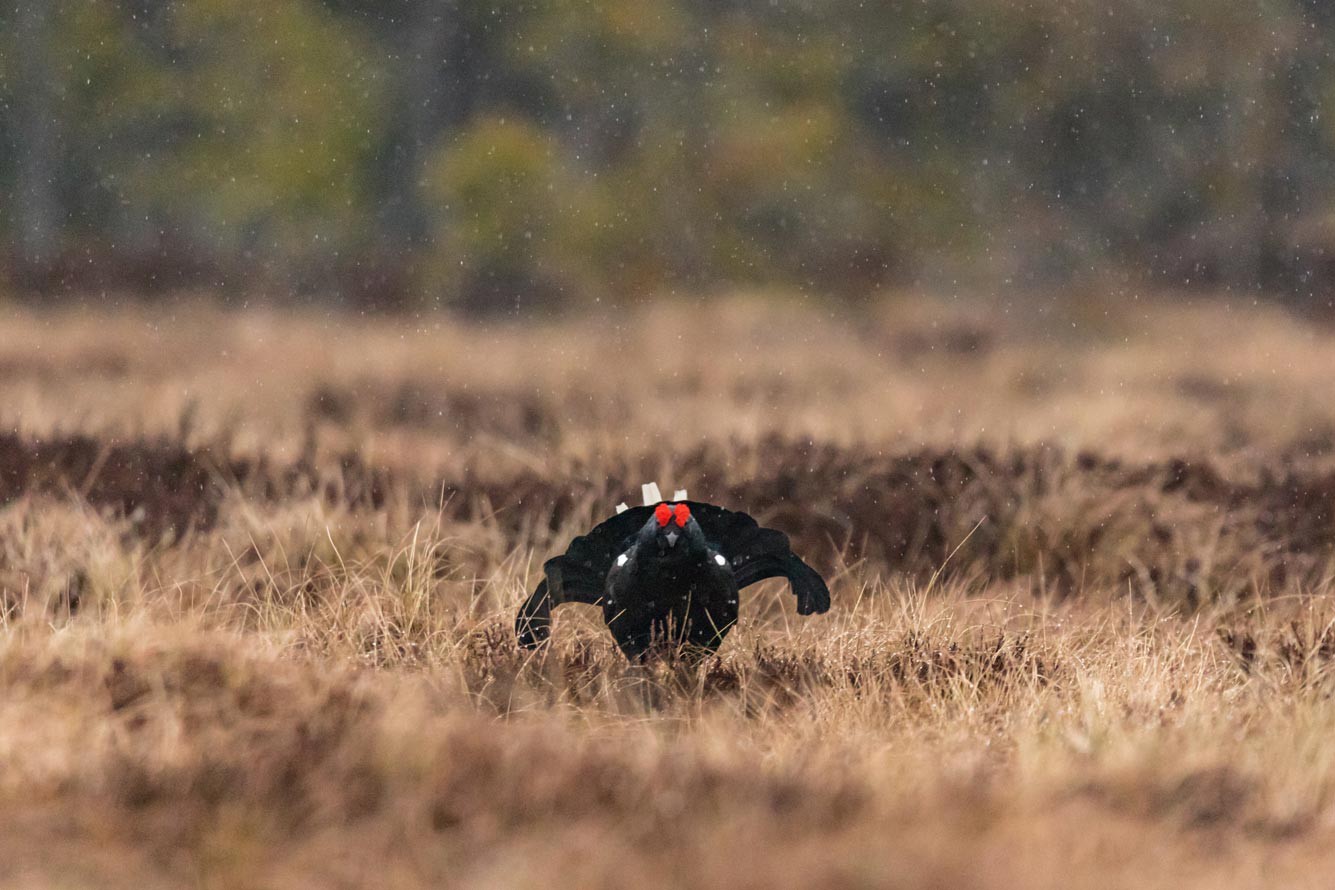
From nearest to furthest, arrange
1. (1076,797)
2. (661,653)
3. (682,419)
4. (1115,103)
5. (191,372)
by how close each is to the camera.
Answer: (1076,797) → (661,653) → (682,419) → (191,372) → (1115,103)

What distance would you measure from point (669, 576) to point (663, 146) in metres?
13.8

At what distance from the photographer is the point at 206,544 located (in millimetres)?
5434

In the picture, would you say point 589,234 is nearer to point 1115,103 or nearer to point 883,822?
point 1115,103

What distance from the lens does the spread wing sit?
3.91 m

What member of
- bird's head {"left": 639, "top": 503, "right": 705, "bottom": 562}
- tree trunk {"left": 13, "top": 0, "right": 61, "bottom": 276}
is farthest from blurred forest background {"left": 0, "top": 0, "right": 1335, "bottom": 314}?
bird's head {"left": 639, "top": 503, "right": 705, "bottom": 562}

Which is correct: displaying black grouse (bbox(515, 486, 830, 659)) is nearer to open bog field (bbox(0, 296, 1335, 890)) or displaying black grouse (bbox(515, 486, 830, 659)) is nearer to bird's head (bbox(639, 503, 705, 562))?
bird's head (bbox(639, 503, 705, 562))

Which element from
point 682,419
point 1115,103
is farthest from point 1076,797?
point 1115,103

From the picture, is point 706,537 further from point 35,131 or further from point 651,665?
point 35,131

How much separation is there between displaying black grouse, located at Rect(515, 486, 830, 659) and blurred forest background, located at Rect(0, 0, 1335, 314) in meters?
12.1

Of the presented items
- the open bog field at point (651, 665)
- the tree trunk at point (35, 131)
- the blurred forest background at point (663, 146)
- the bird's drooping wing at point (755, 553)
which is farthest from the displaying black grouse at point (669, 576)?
the tree trunk at point (35, 131)

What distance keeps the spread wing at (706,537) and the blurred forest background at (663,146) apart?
12096 millimetres

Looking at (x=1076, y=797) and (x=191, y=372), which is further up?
(x=1076, y=797)

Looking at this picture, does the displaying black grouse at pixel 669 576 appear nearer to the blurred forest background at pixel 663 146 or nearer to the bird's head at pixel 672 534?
the bird's head at pixel 672 534

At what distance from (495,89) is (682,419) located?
47.5 feet
